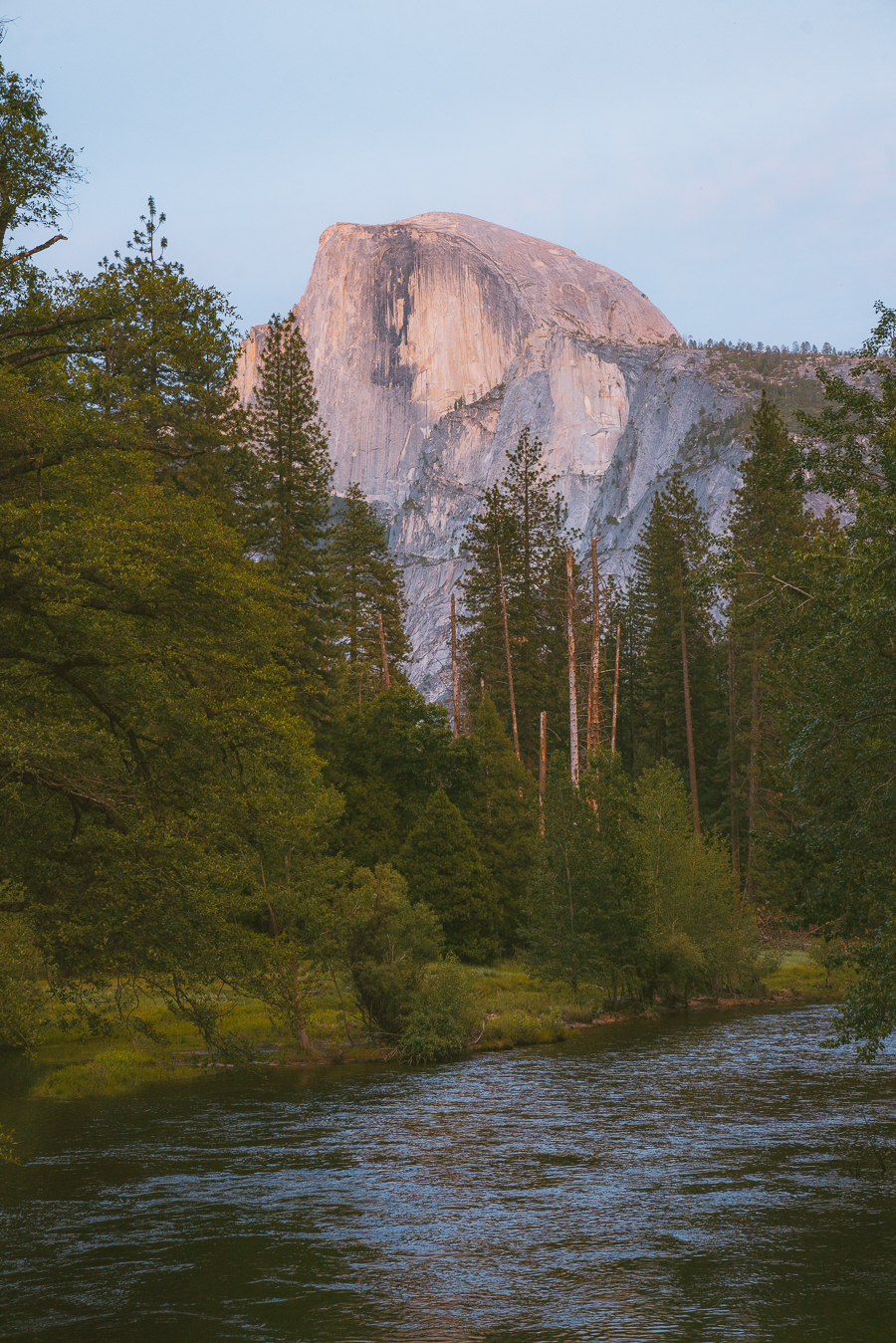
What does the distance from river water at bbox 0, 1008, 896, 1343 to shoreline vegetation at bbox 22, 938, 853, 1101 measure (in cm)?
219

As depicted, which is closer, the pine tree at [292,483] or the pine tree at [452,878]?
the pine tree at [452,878]

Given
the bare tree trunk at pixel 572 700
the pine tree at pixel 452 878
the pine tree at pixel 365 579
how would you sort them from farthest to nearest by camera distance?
1. the pine tree at pixel 365 579
2. the bare tree trunk at pixel 572 700
3. the pine tree at pixel 452 878

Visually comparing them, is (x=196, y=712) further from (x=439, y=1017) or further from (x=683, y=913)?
(x=683, y=913)

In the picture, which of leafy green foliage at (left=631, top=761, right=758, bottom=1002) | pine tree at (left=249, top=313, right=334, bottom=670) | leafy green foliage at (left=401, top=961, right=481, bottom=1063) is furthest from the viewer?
pine tree at (left=249, top=313, right=334, bottom=670)

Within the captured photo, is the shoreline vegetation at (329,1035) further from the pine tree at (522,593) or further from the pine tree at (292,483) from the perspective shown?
the pine tree at (522,593)

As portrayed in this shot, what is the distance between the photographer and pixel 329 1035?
106 ft

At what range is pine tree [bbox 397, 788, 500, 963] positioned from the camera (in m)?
43.8

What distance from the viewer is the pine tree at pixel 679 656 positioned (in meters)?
66.9

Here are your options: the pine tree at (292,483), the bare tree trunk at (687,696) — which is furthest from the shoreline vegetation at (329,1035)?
the bare tree trunk at (687,696)

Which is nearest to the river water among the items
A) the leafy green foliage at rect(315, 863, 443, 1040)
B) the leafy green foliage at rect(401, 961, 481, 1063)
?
the leafy green foliage at rect(401, 961, 481, 1063)

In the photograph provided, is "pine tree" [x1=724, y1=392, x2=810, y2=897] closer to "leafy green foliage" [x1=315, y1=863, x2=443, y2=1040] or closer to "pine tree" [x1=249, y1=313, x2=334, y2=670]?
"leafy green foliage" [x1=315, y1=863, x2=443, y2=1040]

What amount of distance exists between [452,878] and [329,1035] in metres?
12.4

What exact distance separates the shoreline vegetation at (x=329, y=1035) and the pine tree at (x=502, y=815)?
14.3ft

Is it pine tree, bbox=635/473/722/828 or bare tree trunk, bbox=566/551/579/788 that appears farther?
pine tree, bbox=635/473/722/828
